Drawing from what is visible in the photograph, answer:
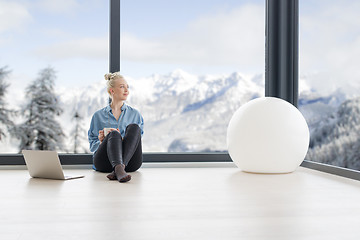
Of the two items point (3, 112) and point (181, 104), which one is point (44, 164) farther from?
point (181, 104)

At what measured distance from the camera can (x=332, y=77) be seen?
16.2 feet

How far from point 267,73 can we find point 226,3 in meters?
3.43

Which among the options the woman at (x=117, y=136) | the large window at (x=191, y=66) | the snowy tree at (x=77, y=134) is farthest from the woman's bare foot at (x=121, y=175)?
the large window at (x=191, y=66)

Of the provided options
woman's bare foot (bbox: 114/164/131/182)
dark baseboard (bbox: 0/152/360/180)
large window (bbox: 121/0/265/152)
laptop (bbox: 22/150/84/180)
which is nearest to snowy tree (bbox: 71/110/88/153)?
large window (bbox: 121/0/265/152)

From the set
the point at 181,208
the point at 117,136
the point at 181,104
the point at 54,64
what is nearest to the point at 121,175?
the point at 117,136

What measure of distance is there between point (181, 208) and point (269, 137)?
1451 millimetres

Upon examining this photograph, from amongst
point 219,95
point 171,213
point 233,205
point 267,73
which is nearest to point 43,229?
point 171,213

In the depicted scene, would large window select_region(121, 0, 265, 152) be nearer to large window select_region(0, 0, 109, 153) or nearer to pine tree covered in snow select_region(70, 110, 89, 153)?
large window select_region(0, 0, 109, 153)

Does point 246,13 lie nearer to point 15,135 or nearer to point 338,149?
point 338,149

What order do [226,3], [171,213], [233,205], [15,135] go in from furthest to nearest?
1. [226,3]
2. [15,135]
3. [233,205]
4. [171,213]

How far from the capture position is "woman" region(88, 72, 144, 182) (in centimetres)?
302

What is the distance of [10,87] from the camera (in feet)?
19.0

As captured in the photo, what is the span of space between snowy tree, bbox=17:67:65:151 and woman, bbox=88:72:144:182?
8.28ft

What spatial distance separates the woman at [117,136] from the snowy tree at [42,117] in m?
2.52
